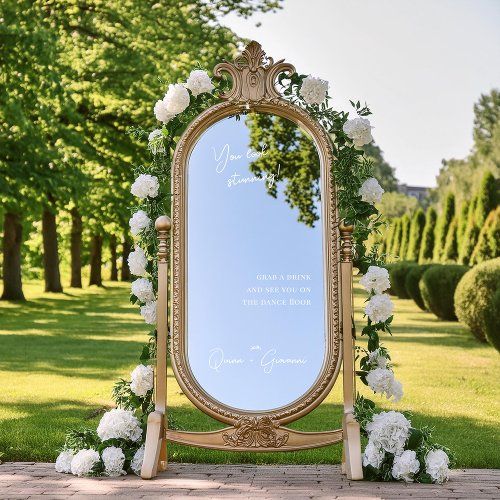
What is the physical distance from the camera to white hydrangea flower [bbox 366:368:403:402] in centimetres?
638

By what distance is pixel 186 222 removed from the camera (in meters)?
6.53

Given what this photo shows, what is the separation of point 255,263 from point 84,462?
6.14 ft

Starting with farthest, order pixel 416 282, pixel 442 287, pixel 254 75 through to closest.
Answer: pixel 416 282
pixel 442 287
pixel 254 75

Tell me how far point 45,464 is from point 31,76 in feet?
47.2

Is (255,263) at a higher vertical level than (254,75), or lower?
lower

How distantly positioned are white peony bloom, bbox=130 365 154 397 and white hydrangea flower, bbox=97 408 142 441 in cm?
20

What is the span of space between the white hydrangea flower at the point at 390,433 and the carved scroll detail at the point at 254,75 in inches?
99.3

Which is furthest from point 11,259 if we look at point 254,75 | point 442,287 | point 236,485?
point 236,485

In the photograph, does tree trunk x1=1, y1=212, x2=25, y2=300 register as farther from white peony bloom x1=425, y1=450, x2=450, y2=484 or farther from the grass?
white peony bloom x1=425, y1=450, x2=450, y2=484

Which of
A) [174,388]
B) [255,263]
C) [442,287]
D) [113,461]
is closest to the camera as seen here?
[113,461]

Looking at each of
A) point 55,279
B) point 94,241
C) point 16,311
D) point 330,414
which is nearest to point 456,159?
point 94,241

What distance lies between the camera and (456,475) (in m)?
6.30

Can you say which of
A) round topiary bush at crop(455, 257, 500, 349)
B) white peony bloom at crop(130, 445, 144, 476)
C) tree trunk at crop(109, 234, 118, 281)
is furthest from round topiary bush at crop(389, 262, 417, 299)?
white peony bloom at crop(130, 445, 144, 476)

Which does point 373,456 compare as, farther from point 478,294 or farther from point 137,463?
point 478,294
